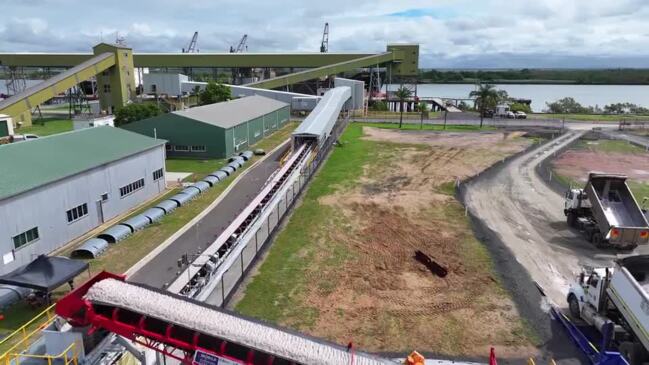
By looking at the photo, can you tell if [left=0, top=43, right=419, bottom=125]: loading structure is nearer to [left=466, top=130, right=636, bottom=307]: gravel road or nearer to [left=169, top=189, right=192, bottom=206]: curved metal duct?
[left=169, top=189, right=192, bottom=206]: curved metal duct

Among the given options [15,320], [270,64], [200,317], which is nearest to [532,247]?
[200,317]

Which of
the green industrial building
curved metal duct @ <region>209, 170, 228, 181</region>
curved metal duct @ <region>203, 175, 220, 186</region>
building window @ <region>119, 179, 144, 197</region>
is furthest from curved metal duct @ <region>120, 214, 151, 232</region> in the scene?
the green industrial building

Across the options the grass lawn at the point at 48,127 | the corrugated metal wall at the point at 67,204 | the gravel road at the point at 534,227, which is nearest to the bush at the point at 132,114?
the grass lawn at the point at 48,127

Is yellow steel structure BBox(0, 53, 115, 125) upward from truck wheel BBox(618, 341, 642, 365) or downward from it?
upward

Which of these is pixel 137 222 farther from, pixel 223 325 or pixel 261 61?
pixel 261 61

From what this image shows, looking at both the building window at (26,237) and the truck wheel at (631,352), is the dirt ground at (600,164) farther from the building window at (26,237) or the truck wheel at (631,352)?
the building window at (26,237)

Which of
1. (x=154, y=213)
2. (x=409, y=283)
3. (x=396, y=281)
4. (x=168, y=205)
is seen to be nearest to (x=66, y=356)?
(x=396, y=281)
